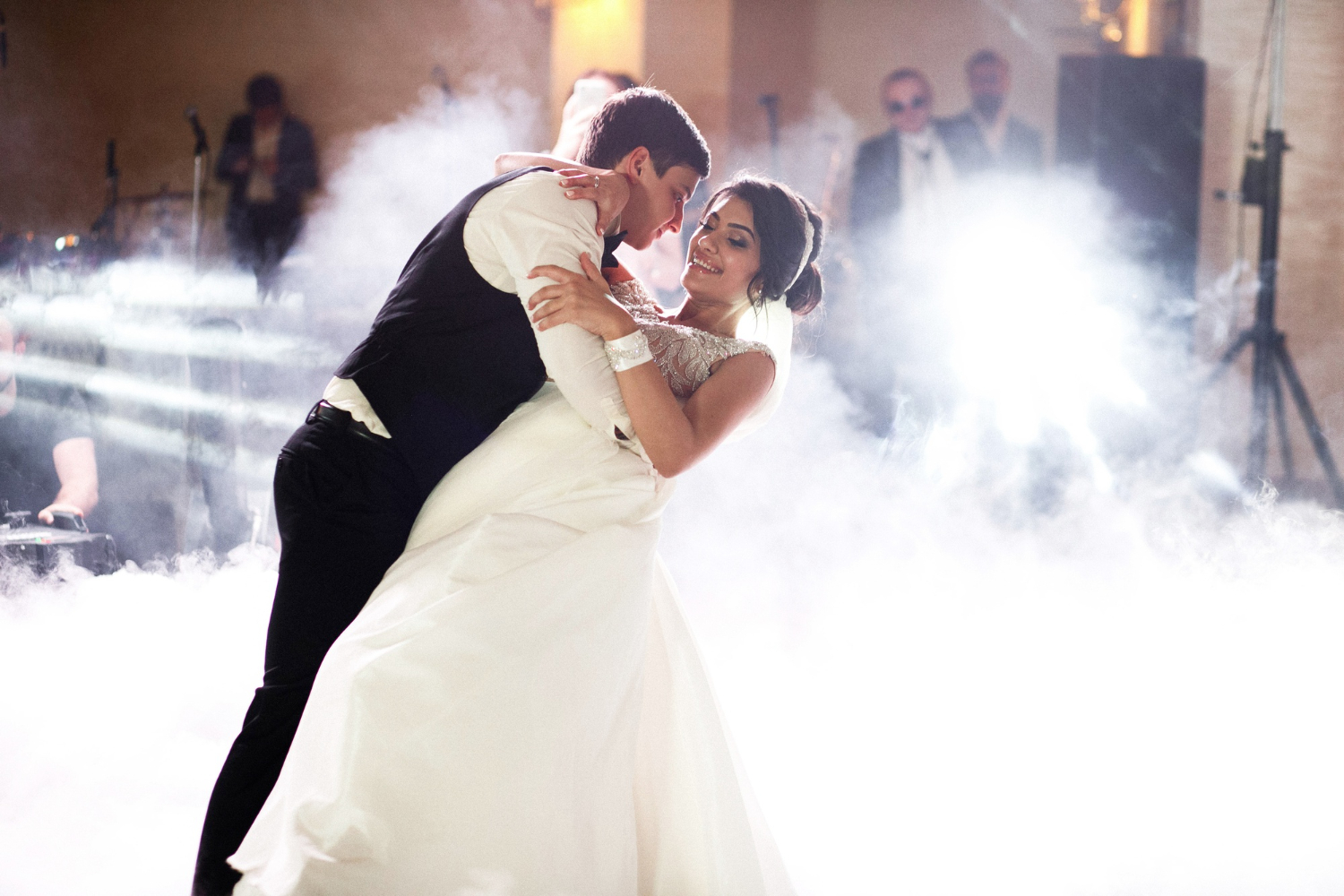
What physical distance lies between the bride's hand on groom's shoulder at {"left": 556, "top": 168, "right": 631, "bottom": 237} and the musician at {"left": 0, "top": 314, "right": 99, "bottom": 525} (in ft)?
8.87

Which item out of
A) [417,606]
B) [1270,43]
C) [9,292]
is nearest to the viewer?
[417,606]

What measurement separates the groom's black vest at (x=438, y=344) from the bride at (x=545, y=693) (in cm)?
9

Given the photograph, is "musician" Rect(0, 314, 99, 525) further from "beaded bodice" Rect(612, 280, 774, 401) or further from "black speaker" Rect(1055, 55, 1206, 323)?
"black speaker" Rect(1055, 55, 1206, 323)

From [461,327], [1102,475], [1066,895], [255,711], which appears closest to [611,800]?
[255,711]

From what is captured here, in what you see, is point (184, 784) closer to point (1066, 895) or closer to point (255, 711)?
point (255, 711)

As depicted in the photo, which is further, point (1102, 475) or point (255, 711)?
point (1102, 475)

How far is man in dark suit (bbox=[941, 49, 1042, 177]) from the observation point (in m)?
4.53

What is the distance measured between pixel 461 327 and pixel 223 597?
2112 mm

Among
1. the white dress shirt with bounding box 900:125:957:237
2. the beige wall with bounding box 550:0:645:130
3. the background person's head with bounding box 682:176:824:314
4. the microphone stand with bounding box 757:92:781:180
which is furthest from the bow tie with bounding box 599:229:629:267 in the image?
the white dress shirt with bounding box 900:125:957:237

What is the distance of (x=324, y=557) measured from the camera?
4.54ft

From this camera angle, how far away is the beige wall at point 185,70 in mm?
3789


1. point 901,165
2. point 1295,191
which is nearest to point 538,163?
point 901,165

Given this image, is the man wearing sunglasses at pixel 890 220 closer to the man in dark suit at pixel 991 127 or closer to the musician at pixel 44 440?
the man in dark suit at pixel 991 127

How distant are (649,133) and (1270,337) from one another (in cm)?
356
